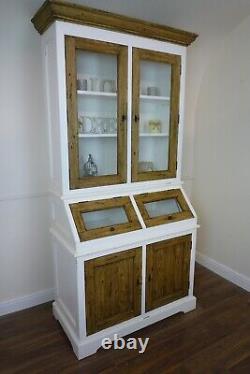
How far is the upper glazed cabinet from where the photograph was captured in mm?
1833

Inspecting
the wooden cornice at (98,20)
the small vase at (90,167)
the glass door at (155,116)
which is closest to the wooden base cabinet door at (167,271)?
the glass door at (155,116)

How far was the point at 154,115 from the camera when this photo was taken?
2252 mm

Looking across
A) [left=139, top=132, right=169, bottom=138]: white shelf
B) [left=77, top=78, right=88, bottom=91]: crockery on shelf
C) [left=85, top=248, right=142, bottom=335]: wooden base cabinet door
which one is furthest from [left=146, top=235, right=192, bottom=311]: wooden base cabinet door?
[left=77, top=78, right=88, bottom=91]: crockery on shelf

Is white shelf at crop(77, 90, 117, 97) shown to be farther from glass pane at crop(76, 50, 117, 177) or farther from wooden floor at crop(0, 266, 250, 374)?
wooden floor at crop(0, 266, 250, 374)

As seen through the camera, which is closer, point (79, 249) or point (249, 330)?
point (79, 249)

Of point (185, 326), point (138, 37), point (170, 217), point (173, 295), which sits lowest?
point (185, 326)

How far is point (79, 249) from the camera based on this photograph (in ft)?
5.62

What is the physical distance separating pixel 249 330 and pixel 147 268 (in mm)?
933

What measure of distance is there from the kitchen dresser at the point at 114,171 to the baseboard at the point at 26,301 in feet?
0.88

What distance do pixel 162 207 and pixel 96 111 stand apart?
898 millimetres

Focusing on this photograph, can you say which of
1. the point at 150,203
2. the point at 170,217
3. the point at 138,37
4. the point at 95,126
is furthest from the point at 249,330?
the point at 138,37

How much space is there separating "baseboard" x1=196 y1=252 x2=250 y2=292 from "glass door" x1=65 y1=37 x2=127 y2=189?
1.57 meters

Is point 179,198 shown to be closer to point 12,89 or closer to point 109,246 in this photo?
point 109,246

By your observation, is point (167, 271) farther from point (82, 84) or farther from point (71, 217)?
point (82, 84)
